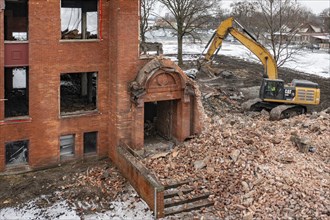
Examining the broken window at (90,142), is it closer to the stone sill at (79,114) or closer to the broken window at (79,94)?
the stone sill at (79,114)

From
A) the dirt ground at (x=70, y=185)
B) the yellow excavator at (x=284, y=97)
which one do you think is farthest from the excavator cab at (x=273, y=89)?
the dirt ground at (x=70, y=185)

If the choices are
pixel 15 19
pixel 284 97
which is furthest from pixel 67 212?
pixel 284 97

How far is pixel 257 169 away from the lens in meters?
17.3

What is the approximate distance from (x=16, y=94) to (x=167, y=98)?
28.5 ft

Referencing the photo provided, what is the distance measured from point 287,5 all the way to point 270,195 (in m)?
30.8

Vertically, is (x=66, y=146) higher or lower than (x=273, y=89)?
lower

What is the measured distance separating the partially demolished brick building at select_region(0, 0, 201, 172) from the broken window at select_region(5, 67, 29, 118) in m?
0.09

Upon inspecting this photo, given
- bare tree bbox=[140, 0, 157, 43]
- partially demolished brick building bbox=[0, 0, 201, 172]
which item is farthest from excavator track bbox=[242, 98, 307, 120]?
bare tree bbox=[140, 0, 157, 43]

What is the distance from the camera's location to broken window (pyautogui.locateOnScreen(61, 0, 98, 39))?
19.9 meters

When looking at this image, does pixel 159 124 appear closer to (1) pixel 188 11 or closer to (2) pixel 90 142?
(2) pixel 90 142

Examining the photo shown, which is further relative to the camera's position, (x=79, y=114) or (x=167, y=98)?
(x=167, y=98)

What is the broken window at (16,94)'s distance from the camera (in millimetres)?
19422

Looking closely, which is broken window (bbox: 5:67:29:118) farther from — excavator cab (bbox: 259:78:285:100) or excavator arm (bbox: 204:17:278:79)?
excavator cab (bbox: 259:78:285:100)

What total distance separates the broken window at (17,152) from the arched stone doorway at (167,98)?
4991mm
